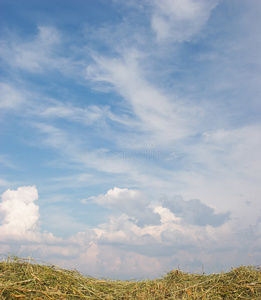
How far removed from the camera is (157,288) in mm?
8273

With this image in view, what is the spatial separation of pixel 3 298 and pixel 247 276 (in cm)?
623

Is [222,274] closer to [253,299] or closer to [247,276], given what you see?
[247,276]

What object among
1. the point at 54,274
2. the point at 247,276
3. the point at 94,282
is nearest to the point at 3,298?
the point at 54,274

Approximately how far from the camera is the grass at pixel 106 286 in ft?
22.5

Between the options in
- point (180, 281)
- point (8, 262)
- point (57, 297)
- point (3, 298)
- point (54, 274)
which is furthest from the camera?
point (180, 281)

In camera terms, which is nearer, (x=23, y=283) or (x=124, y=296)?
(x=23, y=283)

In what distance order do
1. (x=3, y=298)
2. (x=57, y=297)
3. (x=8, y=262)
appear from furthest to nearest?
(x=8, y=262) < (x=57, y=297) < (x=3, y=298)

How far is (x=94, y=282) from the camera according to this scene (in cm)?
842

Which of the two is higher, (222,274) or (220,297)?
(222,274)

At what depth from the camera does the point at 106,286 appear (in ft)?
27.5

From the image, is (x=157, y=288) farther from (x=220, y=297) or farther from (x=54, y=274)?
(x=54, y=274)

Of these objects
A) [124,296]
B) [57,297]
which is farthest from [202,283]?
[57,297]

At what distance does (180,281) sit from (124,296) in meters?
2.25

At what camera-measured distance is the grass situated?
686cm
